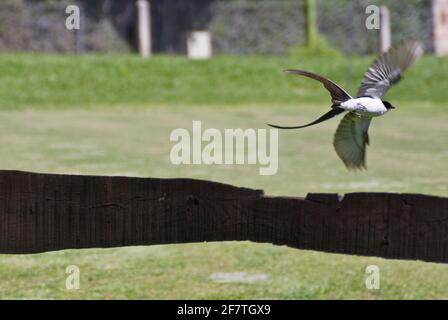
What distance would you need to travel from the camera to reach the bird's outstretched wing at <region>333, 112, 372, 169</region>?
3422 mm

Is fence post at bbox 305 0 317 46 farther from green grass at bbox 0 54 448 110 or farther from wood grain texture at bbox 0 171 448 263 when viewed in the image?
wood grain texture at bbox 0 171 448 263

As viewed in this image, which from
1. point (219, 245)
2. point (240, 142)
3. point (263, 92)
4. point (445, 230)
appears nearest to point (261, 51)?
point (263, 92)

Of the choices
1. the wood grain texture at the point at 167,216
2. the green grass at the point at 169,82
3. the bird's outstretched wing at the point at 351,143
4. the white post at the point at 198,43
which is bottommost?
the wood grain texture at the point at 167,216

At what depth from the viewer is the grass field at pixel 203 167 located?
27.0ft

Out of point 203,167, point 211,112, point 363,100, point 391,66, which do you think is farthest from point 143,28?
point 363,100

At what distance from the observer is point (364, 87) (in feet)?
10.4

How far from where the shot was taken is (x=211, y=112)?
25.7 meters

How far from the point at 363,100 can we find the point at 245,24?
39587mm

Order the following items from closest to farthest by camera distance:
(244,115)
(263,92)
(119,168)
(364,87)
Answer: (364,87) → (119,168) → (244,115) → (263,92)

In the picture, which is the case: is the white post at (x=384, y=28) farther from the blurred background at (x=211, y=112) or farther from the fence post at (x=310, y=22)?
the fence post at (x=310, y=22)

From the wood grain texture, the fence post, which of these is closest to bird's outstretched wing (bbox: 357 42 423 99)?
the wood grain texture

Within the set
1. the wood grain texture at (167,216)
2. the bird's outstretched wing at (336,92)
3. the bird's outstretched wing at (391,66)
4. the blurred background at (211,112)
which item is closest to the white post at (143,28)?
the blurred background at (211,112)
